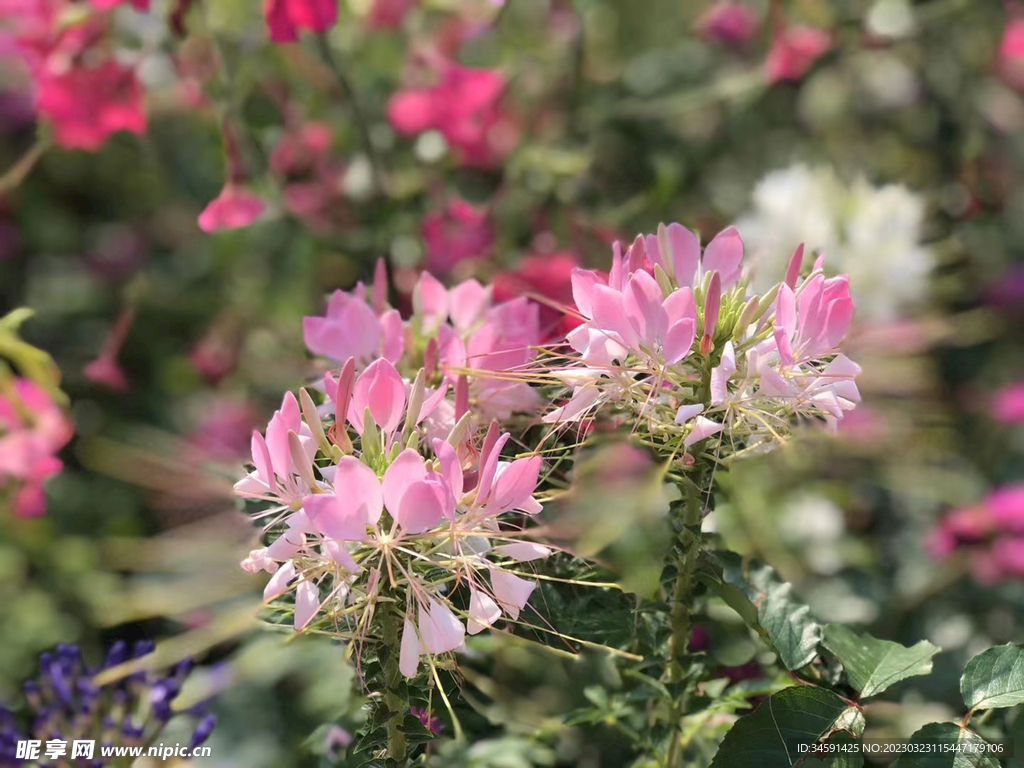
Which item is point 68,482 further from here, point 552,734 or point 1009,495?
point 1009,495

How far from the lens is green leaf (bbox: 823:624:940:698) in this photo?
0.44m

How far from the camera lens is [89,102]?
80 centimetres

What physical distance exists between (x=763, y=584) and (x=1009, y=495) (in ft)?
1.89

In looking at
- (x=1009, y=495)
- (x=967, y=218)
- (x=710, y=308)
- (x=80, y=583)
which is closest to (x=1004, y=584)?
(x=1009, y=495)

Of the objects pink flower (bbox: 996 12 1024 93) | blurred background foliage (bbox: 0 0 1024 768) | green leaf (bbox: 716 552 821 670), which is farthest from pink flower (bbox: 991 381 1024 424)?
green leaf (bbox: 716 552 821 670)

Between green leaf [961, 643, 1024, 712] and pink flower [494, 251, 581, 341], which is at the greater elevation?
pink flower [494, 251, 581, 341]

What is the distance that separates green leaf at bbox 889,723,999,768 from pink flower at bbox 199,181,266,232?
526mm

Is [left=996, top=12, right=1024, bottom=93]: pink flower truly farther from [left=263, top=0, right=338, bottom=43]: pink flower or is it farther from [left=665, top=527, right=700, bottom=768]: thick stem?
[left=665, top=527, right=700, bottom=768]: thick stem

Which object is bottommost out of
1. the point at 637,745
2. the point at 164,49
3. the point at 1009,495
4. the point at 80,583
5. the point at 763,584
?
the point at 80,583

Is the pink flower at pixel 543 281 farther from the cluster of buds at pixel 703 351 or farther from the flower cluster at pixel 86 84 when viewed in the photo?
the flower cluster at pixel 86 84

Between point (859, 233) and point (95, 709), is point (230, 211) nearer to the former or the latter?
point (95, 709)

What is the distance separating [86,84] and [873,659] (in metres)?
0.73

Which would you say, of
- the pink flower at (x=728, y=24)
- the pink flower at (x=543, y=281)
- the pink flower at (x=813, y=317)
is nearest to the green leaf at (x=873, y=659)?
the pink flower at (x=813, y=317)

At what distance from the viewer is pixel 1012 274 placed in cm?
123
